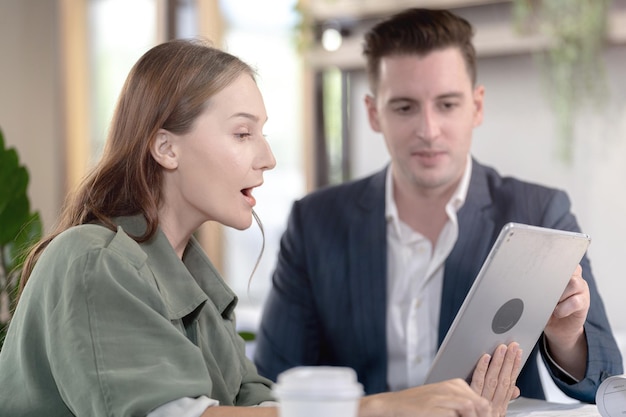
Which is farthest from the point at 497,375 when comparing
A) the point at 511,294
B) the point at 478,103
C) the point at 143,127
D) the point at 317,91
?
the point at 317,91

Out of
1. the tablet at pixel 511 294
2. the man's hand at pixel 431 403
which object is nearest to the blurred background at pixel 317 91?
the tablet at pixel 511 294

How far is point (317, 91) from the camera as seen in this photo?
382cm

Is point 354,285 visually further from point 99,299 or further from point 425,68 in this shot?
point 99,299

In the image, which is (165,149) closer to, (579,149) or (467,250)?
(467,250)

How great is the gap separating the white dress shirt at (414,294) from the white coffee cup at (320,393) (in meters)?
1.34

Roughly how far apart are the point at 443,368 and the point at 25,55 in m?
3.92

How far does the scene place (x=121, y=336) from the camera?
1066 millimetres

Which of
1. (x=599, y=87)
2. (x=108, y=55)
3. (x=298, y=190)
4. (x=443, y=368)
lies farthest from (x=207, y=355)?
(x=108, y=55)

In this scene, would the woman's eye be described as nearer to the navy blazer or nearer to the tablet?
the tablet

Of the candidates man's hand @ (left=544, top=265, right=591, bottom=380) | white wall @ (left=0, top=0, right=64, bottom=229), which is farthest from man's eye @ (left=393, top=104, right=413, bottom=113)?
white wall @ (left=0, top=0, right=64, bottom=229)

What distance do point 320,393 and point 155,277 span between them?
24.2 inches

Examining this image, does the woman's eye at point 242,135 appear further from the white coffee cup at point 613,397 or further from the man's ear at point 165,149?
the white coffee cup at point 613,397

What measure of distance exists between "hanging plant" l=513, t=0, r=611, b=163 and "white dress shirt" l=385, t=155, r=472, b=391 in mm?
1126

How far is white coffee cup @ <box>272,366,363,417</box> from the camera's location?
0.65 meters
